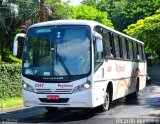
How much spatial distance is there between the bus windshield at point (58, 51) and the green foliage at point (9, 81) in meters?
6.64

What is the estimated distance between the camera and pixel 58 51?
1374cm

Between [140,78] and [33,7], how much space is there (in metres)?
9.23

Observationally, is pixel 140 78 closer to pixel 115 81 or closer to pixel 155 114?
pixel 115 81

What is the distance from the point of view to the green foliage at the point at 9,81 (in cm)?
2065

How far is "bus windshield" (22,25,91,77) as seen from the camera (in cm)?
1352

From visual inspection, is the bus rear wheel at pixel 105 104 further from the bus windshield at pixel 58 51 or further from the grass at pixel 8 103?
the grass at pixel 8 103

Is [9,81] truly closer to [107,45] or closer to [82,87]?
[107,45]

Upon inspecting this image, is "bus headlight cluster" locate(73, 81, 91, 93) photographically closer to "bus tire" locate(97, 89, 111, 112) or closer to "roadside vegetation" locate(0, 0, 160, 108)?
"bus tire" locate(97, 89, 111, 112)

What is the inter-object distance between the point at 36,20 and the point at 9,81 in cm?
1011

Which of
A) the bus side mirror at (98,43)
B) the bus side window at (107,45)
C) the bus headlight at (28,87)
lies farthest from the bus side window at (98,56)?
the bus headlight at (28,87)

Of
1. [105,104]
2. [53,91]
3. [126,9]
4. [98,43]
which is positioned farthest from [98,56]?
[126,9]

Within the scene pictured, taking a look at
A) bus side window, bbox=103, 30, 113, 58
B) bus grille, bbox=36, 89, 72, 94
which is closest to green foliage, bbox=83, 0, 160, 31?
bus side window, bbox=103, 30, 113, 58

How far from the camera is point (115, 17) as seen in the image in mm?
66000

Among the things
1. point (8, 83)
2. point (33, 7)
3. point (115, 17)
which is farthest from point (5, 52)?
point (115, 17)
